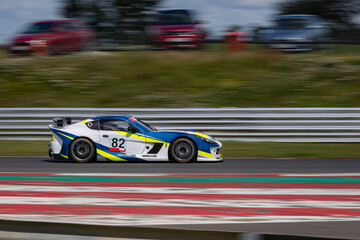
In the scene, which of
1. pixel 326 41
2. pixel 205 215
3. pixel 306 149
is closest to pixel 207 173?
pixel 205 215

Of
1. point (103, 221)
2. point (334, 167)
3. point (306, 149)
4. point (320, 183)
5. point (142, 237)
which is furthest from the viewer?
point (306, 149)

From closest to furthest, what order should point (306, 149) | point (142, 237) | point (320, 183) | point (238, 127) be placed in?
point (142, 237), point (320, 183), point (306, 149), point (238, 127)

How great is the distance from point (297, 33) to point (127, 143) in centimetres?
1065

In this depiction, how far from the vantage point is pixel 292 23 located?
19.2 metres

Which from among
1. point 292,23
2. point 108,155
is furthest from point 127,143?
point 292,23

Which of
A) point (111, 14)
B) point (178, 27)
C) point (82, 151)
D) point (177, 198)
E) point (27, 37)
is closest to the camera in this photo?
point (177, 198)

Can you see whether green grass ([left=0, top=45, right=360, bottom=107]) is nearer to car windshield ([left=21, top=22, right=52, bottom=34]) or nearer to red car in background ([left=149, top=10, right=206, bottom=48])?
red car in background ([left=149, top=10, right=206, bottom=48])

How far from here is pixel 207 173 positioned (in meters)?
9.23

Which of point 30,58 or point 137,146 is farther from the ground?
point 30,58

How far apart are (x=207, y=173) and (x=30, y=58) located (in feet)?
41.9

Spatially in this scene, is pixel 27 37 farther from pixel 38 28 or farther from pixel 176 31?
pixel 176 31

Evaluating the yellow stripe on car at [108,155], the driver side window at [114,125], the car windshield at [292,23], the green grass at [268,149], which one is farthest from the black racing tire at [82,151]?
the car windshield at [292,23]

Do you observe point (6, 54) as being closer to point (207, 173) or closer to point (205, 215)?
point (207, 173)

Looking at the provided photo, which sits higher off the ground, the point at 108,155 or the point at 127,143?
the point at 127,143
